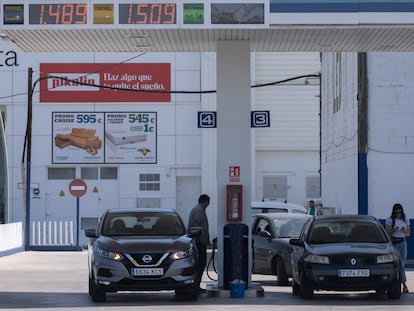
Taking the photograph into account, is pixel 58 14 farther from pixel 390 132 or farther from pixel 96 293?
pixel 390 132

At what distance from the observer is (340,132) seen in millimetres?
34688

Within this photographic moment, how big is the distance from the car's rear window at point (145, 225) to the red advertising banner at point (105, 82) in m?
28.5

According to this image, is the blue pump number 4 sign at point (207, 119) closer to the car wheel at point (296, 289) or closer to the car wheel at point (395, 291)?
the car wheel at point (296, 289)

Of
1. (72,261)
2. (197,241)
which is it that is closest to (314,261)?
(197,241)

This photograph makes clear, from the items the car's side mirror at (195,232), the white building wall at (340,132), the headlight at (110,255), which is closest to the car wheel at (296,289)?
the car's side mirror at (195,232)

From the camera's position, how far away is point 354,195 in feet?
100

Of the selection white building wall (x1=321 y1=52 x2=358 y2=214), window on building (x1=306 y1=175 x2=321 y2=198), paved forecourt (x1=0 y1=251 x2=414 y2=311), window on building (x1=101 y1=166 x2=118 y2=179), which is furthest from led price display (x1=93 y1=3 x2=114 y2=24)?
window on building (x1=306 y1=175 x2=321 y2=198)

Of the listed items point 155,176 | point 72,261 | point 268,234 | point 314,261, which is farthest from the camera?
point 155,176

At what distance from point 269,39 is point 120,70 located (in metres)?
28.6

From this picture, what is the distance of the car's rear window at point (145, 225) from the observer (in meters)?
19.7

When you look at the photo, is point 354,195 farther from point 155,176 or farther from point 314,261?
point 155,176

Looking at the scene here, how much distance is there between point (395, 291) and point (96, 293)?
4733mm

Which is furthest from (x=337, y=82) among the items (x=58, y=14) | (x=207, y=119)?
(x=58, y=14)

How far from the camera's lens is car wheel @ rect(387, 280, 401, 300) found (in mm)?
18859
